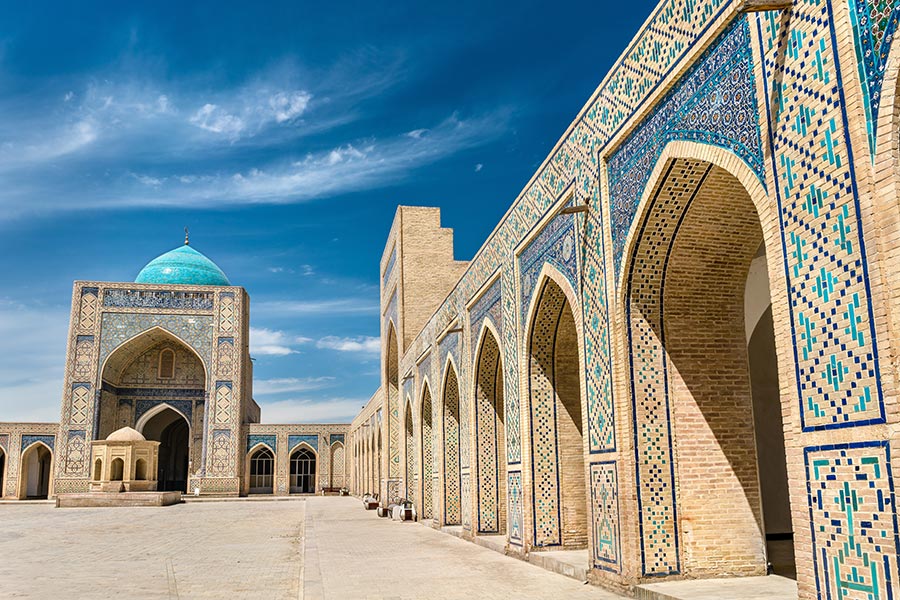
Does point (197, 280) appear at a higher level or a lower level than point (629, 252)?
higher

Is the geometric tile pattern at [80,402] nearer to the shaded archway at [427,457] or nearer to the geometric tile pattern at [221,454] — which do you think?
the geometric tile pattern at [221,454]

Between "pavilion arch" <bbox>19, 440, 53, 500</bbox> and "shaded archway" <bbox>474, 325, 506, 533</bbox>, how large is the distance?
2424 centimetres

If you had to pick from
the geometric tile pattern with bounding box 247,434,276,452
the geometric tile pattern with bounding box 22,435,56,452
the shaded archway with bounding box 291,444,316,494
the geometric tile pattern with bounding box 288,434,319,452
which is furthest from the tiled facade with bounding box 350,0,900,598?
the shaded archway with bounding box 291,444,316,494

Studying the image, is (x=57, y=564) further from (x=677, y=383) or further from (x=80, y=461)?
(x=80, y=461)

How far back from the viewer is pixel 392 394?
Result: 20.3 metres

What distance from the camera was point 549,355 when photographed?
811 cm

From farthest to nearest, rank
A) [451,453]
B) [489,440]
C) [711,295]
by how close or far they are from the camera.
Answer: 1. [451,453]
2. [489,440]
3. [711,295]

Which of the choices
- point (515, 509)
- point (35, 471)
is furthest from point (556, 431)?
point (35, 471)

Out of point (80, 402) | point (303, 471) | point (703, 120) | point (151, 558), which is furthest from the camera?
point (303, 471)

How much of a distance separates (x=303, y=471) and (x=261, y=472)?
1.82m

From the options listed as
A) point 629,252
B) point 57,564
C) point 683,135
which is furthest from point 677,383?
point 57,564

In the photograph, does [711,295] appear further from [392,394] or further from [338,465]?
[338,465]

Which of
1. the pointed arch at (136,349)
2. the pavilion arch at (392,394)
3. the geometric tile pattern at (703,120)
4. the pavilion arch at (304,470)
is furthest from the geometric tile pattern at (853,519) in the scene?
the pavilion arch at (304,470)

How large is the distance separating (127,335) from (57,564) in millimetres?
20824
